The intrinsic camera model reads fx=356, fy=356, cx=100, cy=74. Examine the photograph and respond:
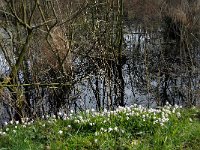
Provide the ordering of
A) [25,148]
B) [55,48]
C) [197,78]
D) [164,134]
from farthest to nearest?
[197,78] < [55,48] < [164,134] < [25,148]

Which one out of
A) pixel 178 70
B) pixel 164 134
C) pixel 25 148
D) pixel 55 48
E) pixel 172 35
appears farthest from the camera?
pixel 172 35

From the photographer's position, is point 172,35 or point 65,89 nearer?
point 65,89

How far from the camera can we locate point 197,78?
18422mm

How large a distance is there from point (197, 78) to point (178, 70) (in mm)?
1730

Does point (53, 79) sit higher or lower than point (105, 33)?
lower

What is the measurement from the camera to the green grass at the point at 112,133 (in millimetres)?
4828

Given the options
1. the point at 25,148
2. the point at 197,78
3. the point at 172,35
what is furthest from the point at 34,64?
the point at 172,35

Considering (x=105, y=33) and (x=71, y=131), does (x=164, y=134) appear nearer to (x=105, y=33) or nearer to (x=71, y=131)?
(x=71, y=131)

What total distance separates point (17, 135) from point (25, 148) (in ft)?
2.03

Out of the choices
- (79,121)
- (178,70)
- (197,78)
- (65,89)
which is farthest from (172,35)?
(79,121)

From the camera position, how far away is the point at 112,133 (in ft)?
17.0

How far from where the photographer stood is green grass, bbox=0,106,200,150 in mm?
4828

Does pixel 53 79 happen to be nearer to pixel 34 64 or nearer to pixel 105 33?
pixel 34 64

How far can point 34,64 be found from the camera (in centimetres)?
1468
